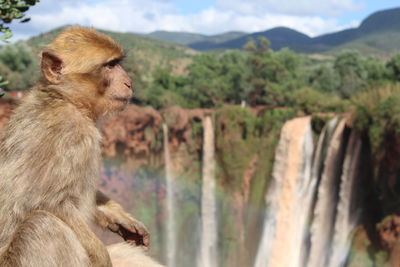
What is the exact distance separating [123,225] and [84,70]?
94cm

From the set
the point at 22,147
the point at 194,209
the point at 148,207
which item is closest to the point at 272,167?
the point at 194,209

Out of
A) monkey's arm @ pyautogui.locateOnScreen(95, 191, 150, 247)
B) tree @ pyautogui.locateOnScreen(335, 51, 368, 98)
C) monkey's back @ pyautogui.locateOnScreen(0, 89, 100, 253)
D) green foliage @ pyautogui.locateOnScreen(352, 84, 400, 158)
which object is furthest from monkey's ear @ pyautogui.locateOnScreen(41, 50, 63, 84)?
tree @ pyautogui.locateOnScreen(335, 51, 368, 98)

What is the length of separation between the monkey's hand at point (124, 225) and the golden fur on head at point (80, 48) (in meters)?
0.86

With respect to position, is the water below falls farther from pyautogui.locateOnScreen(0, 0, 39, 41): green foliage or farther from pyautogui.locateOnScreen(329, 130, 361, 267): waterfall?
pyautogui.locateOnScreen(0, 0, 39, 41): green foliage

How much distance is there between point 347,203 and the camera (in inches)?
691

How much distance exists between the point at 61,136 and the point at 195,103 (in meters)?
24.9

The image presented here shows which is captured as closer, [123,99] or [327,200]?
[123,99]

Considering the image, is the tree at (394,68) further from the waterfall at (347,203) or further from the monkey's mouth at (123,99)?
the monkey's mouth at (123,99)

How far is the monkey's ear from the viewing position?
2.89m

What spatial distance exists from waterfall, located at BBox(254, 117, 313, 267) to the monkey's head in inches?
677

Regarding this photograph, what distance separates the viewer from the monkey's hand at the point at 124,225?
3076 millimetres

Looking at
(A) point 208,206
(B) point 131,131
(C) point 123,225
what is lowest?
(A) point 208,206

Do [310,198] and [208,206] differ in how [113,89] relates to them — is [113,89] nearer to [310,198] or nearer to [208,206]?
[310,198]

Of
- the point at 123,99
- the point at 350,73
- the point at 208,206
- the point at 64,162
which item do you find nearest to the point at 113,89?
the point at 123,99
